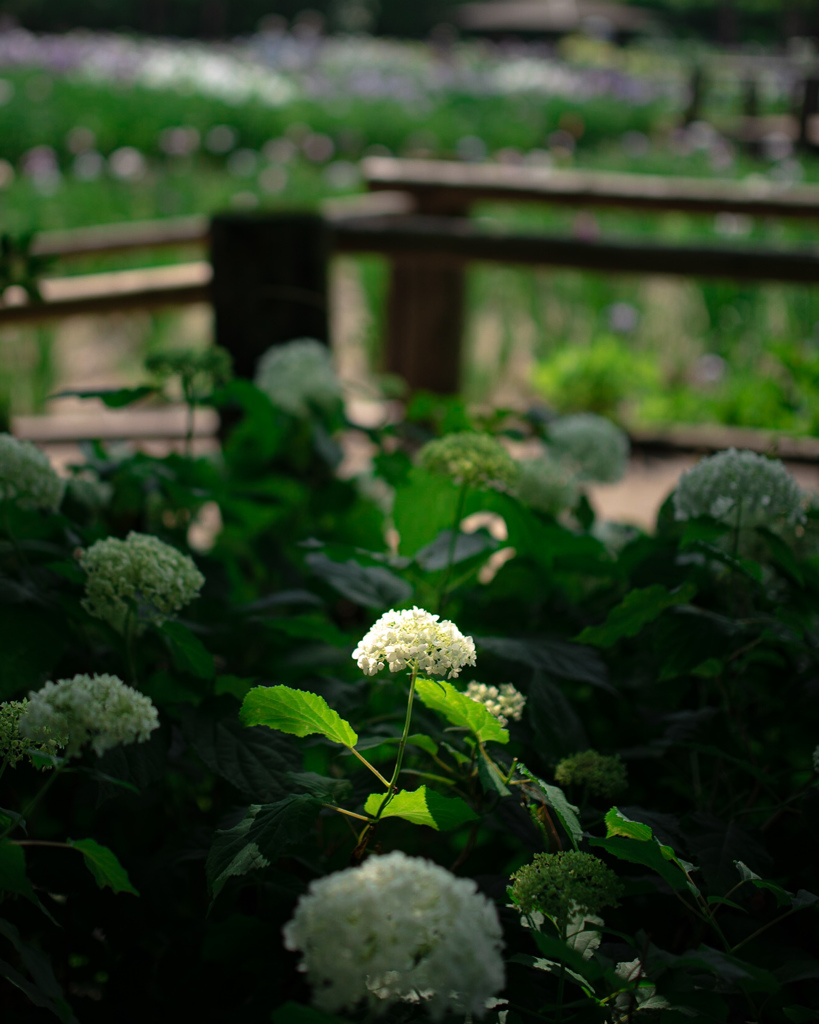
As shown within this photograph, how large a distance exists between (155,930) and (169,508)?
0.66 m

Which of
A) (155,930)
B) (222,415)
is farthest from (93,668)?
(222,415)

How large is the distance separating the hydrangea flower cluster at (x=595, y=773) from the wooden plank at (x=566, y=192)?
3599 millimetres

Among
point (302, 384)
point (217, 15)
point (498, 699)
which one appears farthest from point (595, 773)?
point (217, 15)

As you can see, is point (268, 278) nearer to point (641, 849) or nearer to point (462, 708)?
point (462, 708)

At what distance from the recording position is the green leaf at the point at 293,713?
80 centimetres

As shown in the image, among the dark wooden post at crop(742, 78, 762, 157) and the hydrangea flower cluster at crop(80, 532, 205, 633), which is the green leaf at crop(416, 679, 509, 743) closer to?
the hydrangea flower cluster at crop(80, 532, 205, 633)

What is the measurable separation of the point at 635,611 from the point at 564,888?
1.18ft

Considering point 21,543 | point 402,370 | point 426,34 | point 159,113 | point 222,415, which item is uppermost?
point 426,34

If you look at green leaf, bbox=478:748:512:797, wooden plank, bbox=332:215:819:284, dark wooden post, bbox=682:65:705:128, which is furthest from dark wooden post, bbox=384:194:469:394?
dark wooden post, bbox=682:65:705:128

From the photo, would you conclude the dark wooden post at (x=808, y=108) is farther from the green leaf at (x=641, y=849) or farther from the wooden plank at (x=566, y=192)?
the green leaf at (x=641, y=849)

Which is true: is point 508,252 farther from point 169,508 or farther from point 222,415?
point 169,508

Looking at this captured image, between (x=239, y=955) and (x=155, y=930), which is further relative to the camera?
(x=155, y=930)

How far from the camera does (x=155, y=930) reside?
1029 mm

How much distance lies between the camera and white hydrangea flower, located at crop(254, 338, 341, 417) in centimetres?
169
